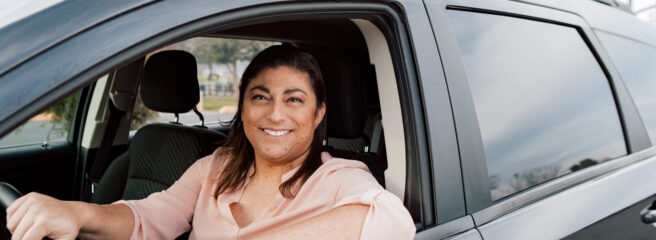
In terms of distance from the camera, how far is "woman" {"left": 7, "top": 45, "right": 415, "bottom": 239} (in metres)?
1.43

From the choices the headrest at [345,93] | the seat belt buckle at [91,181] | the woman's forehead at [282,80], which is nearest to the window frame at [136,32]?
the woman's forehead at [282,80]

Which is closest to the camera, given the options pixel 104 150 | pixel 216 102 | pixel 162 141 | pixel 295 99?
pixel 295 99

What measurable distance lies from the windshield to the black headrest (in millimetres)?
1722

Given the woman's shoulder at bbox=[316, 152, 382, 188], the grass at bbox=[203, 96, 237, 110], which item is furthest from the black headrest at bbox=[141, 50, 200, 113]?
the grass at bbox=[203, 96, 237, 110]

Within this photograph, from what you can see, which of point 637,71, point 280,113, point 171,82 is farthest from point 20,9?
point 637,71

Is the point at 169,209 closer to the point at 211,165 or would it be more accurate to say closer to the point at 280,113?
the point at 211,165

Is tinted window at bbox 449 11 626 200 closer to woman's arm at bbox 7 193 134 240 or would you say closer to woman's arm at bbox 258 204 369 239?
woman's arm at bbox 258 204 369 239

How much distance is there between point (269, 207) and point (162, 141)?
44.9 inches

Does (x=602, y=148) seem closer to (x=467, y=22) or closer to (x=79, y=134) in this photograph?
(x=467, y=22)

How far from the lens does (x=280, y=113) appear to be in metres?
1.55

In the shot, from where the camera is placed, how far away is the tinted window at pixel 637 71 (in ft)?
6.22

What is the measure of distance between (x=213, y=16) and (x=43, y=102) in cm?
30

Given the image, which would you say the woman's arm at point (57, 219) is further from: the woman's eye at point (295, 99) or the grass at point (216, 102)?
the grass at point (216, 102)

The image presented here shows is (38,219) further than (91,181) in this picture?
No
